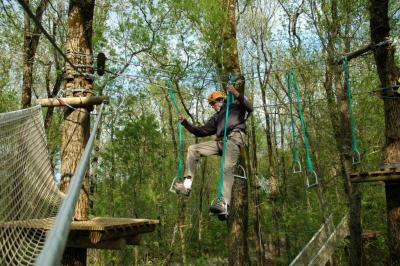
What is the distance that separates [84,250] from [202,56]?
9.04 m

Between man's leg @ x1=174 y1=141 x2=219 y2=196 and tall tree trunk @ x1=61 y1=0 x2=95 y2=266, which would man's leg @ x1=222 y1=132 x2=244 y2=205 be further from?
tall tree trunk @ x1=61 y1=0 x2=95 y2=266

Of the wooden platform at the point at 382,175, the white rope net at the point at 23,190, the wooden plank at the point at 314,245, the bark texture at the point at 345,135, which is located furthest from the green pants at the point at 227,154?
the wooden plank at the point at 314,245

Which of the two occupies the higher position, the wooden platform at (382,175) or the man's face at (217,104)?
the man's face at (217,104)

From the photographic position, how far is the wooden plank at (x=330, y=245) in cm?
1057

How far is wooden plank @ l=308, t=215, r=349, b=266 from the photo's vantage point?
1057cm

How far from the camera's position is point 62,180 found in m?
4.15

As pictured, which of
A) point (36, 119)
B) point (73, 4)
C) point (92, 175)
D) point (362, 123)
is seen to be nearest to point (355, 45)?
point (362, 123)

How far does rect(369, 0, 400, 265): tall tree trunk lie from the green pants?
3.08 meters

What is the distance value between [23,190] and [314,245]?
9.54m

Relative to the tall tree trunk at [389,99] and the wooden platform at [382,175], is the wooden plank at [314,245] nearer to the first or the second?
the tall tree trunk at [389,99]

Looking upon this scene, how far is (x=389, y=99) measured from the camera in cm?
611

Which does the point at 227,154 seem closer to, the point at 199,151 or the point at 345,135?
the point at 199,151

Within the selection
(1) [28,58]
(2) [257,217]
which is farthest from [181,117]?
(2) [257,217]

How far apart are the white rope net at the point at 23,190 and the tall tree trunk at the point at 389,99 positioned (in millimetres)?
4686
